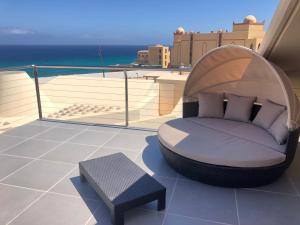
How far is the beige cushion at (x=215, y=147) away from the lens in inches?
94.3

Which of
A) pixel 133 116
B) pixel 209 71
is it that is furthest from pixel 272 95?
pixel 133 116

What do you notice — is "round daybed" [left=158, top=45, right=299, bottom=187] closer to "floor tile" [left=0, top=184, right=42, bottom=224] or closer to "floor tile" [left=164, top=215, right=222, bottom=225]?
"floor tile" [left=164, top=215, right=222, bottom=225]

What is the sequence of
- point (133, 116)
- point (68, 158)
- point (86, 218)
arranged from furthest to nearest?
1. point (133, 116)
2. point (68, 158)
3. point (86, 218)

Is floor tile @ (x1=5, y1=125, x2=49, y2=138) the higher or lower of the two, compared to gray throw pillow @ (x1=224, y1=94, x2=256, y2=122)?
lower

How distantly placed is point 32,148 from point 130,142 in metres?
1.43

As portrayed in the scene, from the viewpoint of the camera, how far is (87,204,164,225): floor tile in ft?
6.56

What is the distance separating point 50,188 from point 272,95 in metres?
3.25

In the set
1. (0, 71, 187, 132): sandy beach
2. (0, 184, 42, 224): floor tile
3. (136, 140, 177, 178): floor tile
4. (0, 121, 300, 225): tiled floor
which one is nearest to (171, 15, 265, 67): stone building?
(0, 71, 187, 132): sandy beach

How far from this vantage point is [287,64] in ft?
12.2

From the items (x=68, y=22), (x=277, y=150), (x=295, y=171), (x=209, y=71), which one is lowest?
(x=295, y=171)

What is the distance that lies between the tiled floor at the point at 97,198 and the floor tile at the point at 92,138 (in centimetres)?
13

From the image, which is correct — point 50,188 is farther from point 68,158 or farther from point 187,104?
point 187,104

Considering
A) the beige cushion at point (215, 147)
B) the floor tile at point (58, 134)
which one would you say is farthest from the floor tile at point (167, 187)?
the floor tile at point (58, 134)

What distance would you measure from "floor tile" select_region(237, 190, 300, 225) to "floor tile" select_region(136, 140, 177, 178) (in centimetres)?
82
